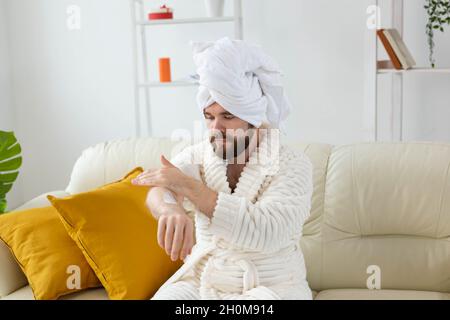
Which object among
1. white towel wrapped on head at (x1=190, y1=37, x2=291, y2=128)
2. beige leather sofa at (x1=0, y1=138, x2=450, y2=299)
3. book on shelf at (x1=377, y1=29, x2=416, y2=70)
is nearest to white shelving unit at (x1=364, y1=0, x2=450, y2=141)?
book on shelf at (x1=377, y1=29, x2=416, y2=70)

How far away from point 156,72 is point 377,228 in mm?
2053

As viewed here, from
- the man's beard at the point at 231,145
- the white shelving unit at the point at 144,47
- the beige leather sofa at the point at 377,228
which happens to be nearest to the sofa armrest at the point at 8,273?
the beige leather sofa at the point at 377,228

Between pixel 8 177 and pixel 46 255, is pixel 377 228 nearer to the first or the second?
pixel 46 255

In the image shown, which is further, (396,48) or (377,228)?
(396,48)

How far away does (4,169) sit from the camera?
269 cm

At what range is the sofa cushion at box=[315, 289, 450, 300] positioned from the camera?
203 centimetres

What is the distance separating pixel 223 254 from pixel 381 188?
0.66 metres

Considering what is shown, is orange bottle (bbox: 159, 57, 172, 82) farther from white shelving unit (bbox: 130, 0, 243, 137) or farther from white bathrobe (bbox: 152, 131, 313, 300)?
white bathrobe (bbox: 152, 131, 313, 300)

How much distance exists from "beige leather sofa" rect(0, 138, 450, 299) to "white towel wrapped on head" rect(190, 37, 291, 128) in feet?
1.85

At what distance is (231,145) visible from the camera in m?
1.69

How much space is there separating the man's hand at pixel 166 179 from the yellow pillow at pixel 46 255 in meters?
0.75

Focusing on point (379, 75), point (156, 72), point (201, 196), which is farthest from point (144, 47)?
point (201, 196)
